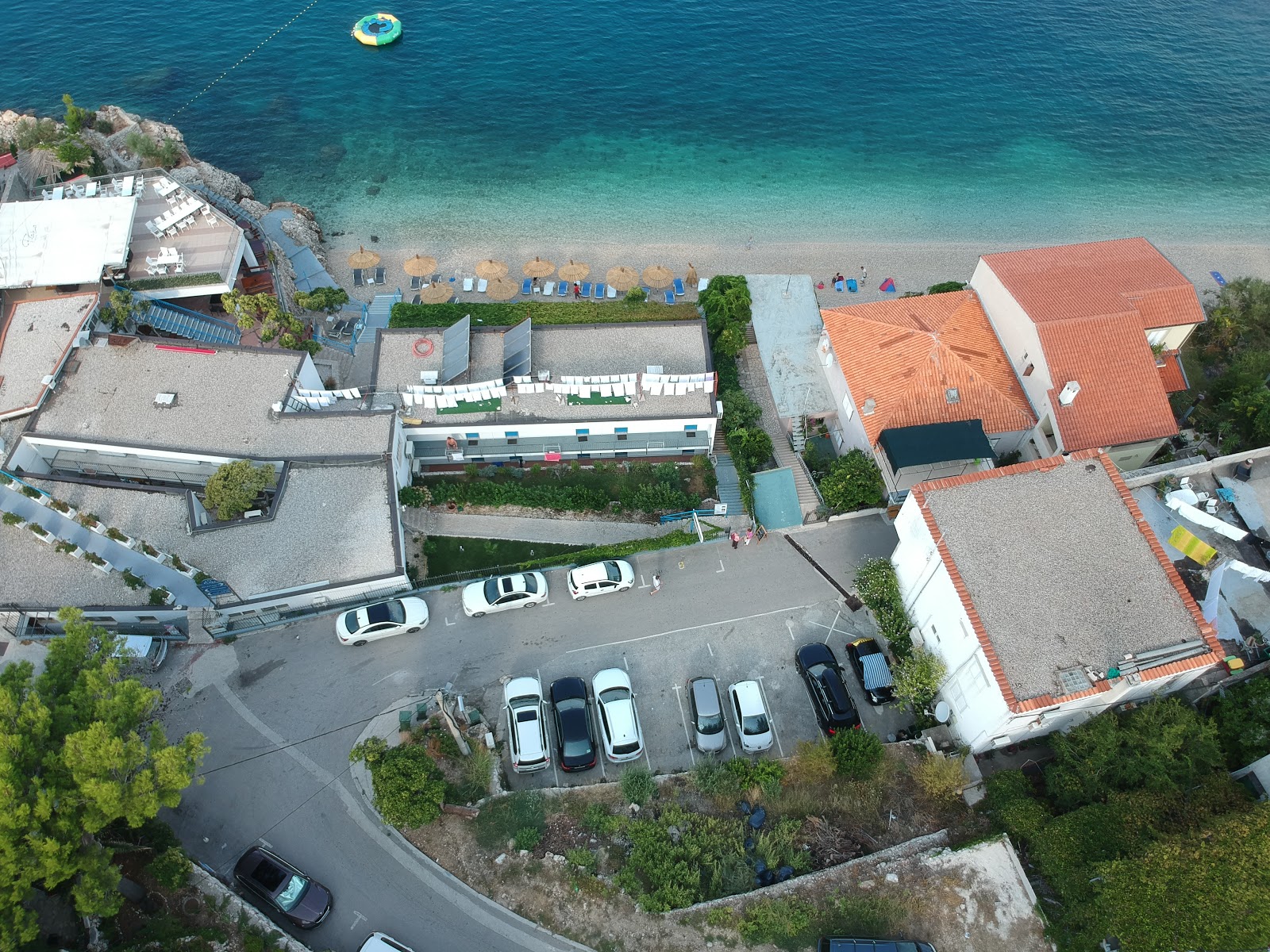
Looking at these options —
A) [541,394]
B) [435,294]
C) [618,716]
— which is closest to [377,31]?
[435,294]

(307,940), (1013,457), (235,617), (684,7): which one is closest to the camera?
(307,940)

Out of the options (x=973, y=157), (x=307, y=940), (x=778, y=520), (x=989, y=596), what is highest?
(x=973, y=157)

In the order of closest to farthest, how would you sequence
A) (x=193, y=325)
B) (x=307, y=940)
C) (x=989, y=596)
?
(x=307, y=940) → (x=989, y=596) → (x=193, y=325)

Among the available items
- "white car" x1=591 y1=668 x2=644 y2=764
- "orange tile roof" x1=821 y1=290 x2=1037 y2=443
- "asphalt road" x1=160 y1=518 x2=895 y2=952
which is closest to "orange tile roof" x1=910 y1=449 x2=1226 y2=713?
"asphalt road" x1=160 y1=518 x2=895 y2=952

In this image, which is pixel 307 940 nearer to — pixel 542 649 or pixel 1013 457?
pixel 542 649

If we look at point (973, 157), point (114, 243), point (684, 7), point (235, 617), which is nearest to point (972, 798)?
point (235, 617)

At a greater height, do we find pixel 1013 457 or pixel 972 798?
pixel 1013 457
